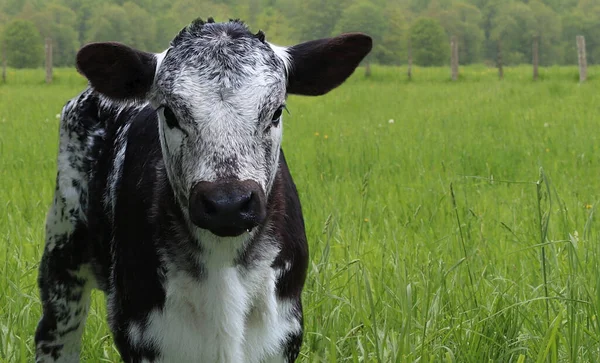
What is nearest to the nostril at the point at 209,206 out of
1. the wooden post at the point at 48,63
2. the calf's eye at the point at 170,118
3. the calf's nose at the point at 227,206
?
the calf's nose at the point at 227,206

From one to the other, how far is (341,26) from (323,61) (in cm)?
4103

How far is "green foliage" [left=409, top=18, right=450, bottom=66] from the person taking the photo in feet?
147

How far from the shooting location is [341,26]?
4312cm

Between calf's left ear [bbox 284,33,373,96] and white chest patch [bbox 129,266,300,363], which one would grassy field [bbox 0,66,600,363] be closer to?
white chest patch [bbox 129,266,300,363]

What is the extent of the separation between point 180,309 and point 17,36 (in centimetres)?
4349

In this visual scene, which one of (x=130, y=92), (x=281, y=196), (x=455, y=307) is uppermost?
(x=130, y=92)

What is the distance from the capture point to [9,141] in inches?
364

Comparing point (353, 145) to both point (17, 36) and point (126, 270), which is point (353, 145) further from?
point (17, 36)

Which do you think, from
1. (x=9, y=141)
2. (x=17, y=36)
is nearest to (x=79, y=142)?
(x=9, y=141)

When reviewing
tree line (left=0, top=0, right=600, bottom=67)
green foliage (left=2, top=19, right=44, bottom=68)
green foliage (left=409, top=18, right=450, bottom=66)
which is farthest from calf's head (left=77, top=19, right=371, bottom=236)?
green foliage (left=409, top=18, right=450, bottom=66)

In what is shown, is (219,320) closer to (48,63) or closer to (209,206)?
(209,206)

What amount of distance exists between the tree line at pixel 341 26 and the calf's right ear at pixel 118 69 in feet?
112

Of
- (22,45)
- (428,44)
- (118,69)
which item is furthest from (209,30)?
(428,44)

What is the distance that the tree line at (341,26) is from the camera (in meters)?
44.0
